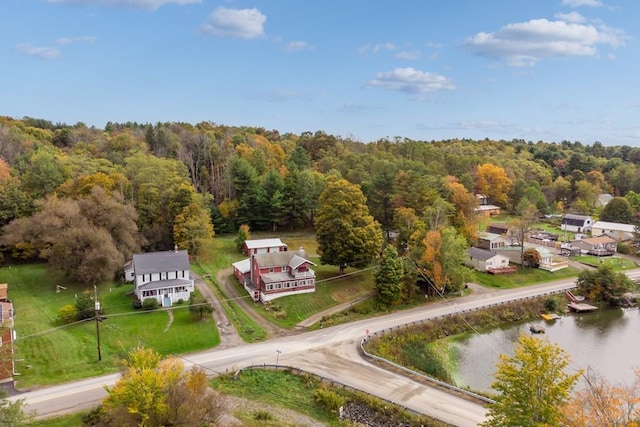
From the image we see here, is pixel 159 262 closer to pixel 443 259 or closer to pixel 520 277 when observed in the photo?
pixel 443 259


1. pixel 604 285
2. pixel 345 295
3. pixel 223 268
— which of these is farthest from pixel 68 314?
pixel 604 285

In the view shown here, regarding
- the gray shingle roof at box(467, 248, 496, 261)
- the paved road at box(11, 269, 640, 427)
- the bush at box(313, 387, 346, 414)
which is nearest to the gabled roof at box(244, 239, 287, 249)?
the paved road at box(11, 269, 640, 427)

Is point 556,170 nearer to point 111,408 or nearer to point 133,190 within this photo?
point 133,190

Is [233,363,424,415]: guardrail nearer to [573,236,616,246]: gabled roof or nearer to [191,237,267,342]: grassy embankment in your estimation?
[191,237,267,342]: grassy embankment

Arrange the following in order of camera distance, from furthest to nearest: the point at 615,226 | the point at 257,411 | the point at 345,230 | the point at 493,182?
the point at 493,182
the point at 615,226
the point at 345,230
the point at 257,411

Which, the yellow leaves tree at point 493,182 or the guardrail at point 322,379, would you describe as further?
the yellow leaves tree at point 493,182

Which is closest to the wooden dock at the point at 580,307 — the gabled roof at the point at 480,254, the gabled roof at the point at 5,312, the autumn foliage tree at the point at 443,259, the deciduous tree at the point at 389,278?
the gabled roof at the point at 480,254

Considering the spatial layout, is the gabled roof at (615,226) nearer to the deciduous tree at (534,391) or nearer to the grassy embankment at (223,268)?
the grassy embankment at (223,268)
